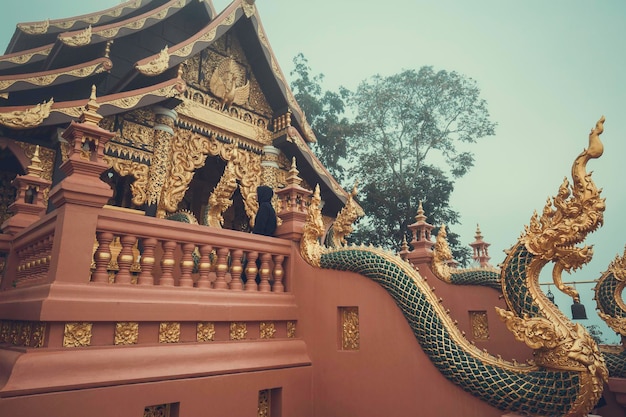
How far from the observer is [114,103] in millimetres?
6559

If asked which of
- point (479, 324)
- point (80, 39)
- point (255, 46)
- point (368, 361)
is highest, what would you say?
point (255, 46)

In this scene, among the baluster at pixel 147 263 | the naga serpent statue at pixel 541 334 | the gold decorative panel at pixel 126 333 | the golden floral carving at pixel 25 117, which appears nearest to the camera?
the naga serpent statue at pixel 541 334

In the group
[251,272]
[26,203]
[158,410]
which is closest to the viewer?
[158,410]

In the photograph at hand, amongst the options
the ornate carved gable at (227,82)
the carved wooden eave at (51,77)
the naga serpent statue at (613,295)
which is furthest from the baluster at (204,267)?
the ornate carved gable at (227,82)

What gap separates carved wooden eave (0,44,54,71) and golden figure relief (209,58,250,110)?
3463mm

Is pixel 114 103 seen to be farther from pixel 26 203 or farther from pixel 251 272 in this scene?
pixel 251 272

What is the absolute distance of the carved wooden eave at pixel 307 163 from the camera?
924cm

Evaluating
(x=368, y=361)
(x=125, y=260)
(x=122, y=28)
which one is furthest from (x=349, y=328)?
(x=122, y=28)

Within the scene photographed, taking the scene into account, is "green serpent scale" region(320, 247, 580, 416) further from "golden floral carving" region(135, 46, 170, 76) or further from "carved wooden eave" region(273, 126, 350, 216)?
"carved wooden eave" region(273, 126, 350, 216)

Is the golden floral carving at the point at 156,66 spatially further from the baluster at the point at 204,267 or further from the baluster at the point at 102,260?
the baluster at the point at 102,260

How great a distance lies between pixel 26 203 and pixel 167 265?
2838 millimetres

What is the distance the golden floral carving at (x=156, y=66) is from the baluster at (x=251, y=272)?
14.6 feet

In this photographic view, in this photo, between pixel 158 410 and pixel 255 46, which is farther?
pixel 255 46

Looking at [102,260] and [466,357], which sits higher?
[102,260]
